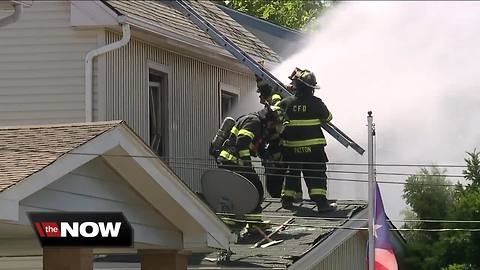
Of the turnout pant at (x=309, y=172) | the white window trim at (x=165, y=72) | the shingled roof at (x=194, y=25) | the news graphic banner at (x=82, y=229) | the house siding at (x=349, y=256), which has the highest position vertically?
the shingled roof at (x=194, y=25)

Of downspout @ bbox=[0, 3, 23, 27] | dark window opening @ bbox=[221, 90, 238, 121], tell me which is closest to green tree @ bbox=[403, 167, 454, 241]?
dark window opening @ bbox=[221, 90, 238, 121]

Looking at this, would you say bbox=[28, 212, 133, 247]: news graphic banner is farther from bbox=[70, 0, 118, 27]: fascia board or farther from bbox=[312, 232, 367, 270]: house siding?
bbox=[70, 0, 118, 27]: fascia board

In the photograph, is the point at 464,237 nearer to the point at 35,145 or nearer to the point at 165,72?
the point at 165,72

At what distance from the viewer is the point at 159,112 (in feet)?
54.4

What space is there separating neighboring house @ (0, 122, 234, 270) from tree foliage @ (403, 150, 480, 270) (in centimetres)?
818

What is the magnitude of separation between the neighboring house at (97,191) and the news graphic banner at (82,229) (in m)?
0.10

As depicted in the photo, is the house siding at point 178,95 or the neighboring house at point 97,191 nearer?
the neighboring house at point 97,191

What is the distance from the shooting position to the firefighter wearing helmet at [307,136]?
50.6 ft

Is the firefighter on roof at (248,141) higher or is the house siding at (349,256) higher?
the firefighter on roof at (248,141)

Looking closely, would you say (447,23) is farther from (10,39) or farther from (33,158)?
(33,158)

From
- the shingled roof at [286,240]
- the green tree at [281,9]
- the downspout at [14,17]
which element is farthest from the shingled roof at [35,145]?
the green tree at [281,9]

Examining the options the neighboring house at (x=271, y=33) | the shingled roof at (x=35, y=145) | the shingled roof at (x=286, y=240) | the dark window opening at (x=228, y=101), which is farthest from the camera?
the neighboring house at (x=271, y=33)

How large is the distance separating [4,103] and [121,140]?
20.9ft

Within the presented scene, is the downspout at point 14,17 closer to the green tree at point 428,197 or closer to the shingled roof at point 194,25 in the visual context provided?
the shingled roof at point 194,25
